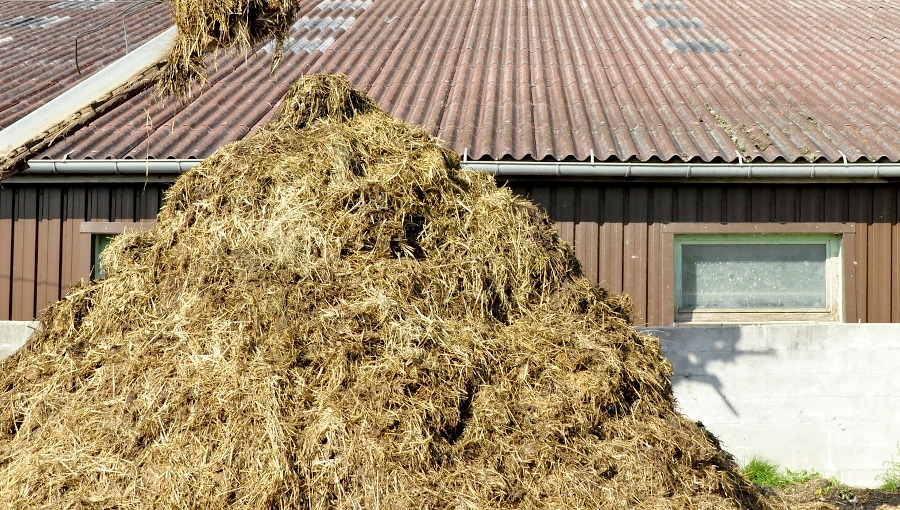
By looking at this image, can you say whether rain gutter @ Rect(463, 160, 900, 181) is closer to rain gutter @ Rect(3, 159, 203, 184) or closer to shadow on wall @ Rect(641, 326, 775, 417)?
shadow on wall @ Rect(641, 326, 775, 417)

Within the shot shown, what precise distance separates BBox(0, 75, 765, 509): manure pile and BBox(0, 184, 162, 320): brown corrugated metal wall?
264 centimetres

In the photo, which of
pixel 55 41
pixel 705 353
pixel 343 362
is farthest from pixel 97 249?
pixel 705 353

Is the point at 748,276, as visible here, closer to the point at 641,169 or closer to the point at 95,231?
the point at 641,169

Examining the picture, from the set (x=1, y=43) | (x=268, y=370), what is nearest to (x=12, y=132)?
(x=268, y=370)

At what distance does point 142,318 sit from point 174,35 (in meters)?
1.55

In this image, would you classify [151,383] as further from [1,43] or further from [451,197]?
[1,43]

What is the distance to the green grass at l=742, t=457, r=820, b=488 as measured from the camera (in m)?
5.82

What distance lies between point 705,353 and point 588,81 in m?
3.32

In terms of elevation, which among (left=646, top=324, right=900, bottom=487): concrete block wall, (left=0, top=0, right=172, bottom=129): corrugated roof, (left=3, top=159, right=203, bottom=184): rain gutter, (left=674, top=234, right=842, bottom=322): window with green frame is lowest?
(left=646, top=324, right=900, bottom=487): concrete block wall

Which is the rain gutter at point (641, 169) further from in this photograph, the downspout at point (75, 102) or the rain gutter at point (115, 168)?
the downspout at point (75, 102)

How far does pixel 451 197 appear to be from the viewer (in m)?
4.16

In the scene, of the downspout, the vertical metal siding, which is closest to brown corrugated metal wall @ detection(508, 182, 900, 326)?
the downspout

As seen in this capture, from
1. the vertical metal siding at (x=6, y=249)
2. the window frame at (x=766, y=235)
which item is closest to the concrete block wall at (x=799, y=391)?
the window frame at (x=766, y=235)

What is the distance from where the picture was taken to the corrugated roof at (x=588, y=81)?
6.59 meters
